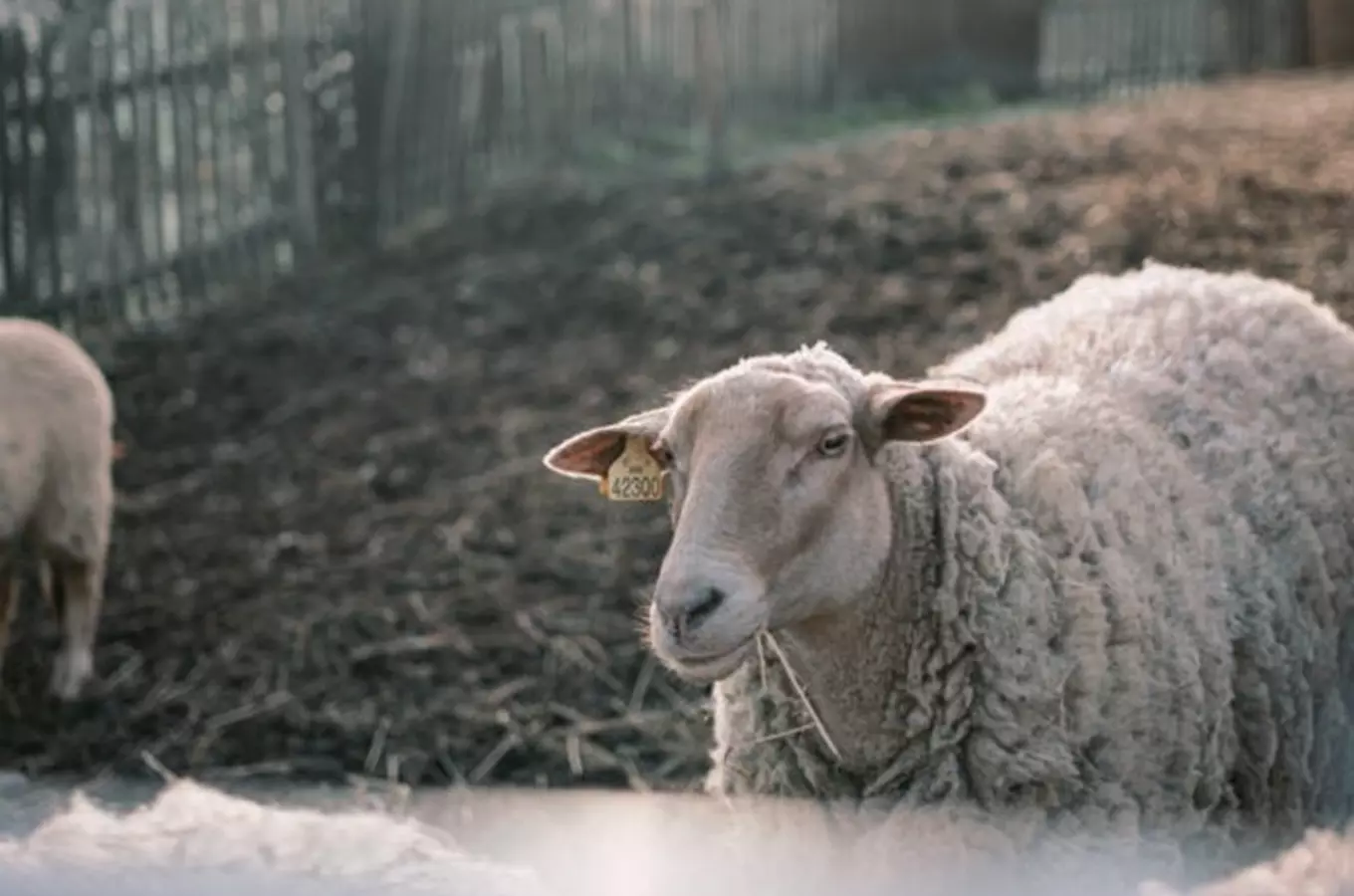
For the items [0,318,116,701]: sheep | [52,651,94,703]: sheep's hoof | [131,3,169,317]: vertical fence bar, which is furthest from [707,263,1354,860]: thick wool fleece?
[131,3,169,317]: vertical fence bar

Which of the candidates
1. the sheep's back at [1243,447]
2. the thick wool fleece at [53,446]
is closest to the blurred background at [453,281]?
the thick wool fleece at [53,446]

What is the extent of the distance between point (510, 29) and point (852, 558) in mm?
10908

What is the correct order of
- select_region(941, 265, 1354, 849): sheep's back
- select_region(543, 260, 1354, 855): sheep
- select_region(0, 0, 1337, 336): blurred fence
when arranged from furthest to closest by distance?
1. select_region(0, 0, 1337, 336): blurred fence
2. select_region(941, 265, 1354, 849): sheep's back
3. select_region(543, 260, 1354, 855): sheep

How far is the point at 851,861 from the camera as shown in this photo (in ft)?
12.9

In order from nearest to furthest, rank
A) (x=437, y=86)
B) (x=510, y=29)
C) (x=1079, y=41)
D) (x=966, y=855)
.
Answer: (x=966, y=855) < (x=437, y=86) < (x=510, y=29) < (x=1079, y=41)

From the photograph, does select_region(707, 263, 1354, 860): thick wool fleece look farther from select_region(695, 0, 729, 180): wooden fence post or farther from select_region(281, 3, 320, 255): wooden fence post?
select_region(695, 0, 729, 180): wooden fence post

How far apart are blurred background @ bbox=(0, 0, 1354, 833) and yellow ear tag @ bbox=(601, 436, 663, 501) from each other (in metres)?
1.42

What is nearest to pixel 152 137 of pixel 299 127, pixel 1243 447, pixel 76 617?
pixel 299 127

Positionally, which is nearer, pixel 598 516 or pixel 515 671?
pixel 515 671

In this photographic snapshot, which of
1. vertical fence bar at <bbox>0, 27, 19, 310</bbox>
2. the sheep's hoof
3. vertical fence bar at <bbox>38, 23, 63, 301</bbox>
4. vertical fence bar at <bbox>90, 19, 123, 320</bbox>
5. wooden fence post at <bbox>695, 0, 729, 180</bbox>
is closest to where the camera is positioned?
the sheep's hoof

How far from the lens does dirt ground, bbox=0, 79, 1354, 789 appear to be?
236 inches

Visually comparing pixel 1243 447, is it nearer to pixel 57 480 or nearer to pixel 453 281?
pixel 57 480

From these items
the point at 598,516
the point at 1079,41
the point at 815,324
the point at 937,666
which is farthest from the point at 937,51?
the point at 937,666

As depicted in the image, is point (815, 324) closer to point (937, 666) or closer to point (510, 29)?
point (937, 666)
